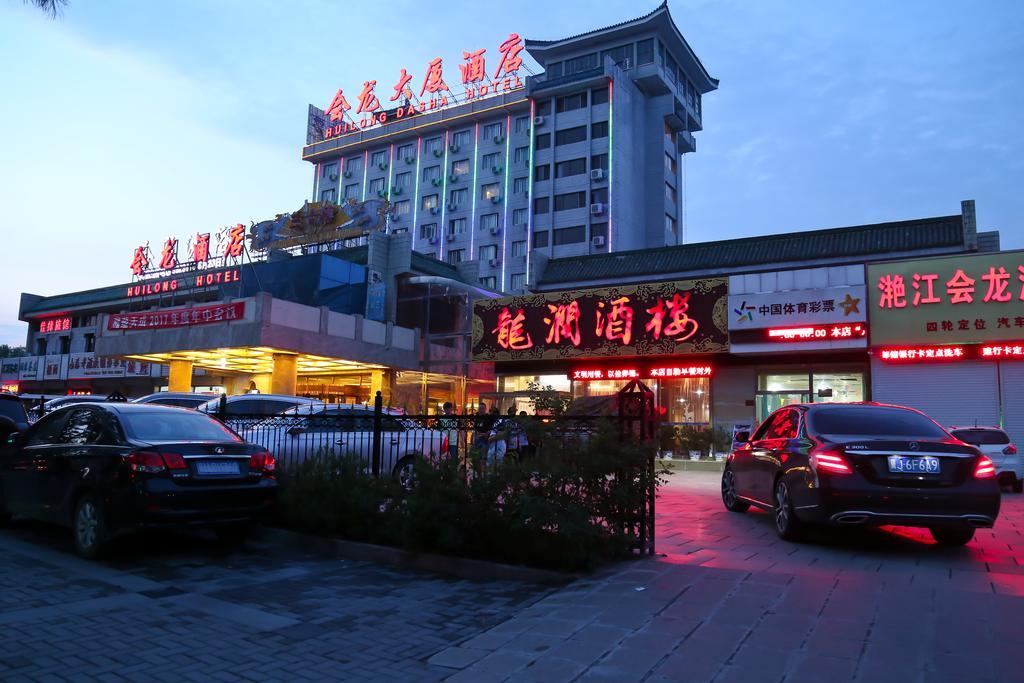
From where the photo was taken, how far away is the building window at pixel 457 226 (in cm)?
6331

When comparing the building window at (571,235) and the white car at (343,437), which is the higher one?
the building window at (571,235)

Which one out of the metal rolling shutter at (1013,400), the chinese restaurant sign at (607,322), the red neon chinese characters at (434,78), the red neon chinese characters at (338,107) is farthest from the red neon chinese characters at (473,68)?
the metal rolling shutter at (1013,400)

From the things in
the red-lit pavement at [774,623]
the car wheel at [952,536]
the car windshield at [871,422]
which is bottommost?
the red-lit pavement at [774,623]

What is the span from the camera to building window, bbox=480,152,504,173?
203ft

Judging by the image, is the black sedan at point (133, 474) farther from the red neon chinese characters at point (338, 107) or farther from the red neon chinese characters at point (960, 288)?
the red neon chinese characters at point (338, 107)

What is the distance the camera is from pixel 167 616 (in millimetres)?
5273

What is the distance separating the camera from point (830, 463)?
7223 mm

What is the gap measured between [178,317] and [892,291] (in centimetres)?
2831

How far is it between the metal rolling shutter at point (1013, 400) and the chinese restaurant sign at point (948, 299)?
94 cm

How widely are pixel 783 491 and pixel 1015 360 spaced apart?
14299 millimetres

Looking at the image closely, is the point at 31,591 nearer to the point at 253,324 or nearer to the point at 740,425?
the point at 740,425

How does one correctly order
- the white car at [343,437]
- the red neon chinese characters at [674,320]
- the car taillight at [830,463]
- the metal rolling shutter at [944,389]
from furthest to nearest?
the red neon chinese characters at [674,320]
the metal rolling shutter at [944,389]
the white car at [343,437]
the car taillight at [830,463]

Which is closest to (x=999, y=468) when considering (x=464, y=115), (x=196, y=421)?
(x=196, y=421)

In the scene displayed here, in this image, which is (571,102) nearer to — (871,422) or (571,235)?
(571,235)
